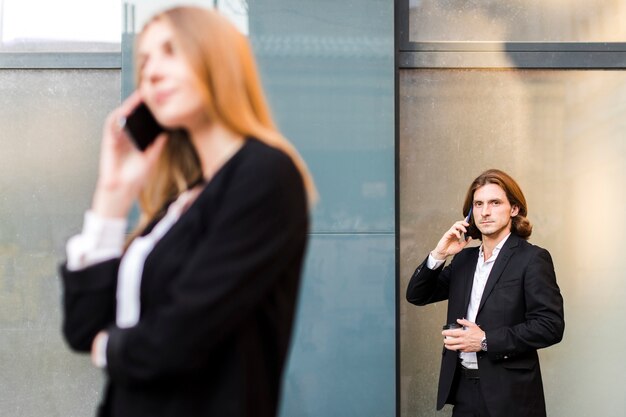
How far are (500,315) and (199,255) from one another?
8.53 ft

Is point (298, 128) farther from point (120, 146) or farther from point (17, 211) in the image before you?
point (120, 146)

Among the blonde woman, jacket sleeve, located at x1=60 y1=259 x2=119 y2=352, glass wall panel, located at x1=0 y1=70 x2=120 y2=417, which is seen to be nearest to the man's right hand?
glass wall panel, located at x1=0 y1=70 x2=120 y2=417

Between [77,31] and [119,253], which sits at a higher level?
[77,31]

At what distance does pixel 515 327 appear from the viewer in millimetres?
3740

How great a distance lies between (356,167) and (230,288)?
339 centimetres

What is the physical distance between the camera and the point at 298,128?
479 cm

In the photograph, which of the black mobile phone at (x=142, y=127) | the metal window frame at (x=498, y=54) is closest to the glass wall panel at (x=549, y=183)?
the metal window frame at (x=498, y=54)

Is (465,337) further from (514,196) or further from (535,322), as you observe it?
(514,196)

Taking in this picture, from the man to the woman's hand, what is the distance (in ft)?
7.89

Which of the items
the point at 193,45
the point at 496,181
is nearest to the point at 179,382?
the point at 193,45

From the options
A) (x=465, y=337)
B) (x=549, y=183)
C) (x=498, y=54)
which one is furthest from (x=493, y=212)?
(x=498, y=54)

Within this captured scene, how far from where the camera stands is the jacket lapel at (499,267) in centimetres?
385

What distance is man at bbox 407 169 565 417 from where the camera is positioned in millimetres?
3717

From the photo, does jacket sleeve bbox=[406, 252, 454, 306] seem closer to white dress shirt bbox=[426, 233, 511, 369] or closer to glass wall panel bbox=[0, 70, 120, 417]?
white dress shirt bbox=[426, 233, 511, 369]
